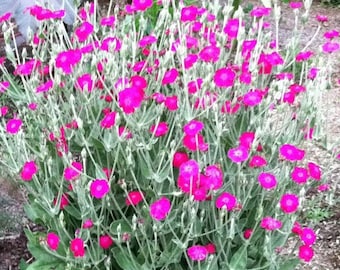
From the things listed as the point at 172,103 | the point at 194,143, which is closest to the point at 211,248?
the point at 194,143

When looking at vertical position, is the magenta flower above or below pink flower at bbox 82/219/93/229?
above

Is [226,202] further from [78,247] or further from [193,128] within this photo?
[78,247]

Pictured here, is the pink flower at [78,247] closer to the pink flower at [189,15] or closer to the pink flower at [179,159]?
the pink flower at [179,159]

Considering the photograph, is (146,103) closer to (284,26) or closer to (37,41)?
(37,41)

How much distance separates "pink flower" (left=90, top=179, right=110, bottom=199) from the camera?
1623mm

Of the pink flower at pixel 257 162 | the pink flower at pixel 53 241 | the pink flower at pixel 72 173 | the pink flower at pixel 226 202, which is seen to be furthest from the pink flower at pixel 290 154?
the pink flower at pixel 53 241

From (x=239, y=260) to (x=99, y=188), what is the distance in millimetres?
454

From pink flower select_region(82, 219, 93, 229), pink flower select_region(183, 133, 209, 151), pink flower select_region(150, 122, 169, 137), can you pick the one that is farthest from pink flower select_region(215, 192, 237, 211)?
pink flower select_region(82, 219, 93, 229)

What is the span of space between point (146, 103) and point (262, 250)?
0.55 m

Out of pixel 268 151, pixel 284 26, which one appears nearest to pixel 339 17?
pixel 284 26

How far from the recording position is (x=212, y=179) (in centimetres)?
159

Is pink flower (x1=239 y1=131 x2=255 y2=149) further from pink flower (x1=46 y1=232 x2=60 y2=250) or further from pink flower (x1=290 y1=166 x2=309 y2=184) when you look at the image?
pink flower (x1=46 y1=232 x2=60 y2=250)

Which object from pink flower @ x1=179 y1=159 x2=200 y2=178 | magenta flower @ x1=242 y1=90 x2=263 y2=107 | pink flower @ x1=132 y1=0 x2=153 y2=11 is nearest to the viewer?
pink flower @ x1=179 y1=159 x2=200 y2=178

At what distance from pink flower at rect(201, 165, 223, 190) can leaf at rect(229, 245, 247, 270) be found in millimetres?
261
